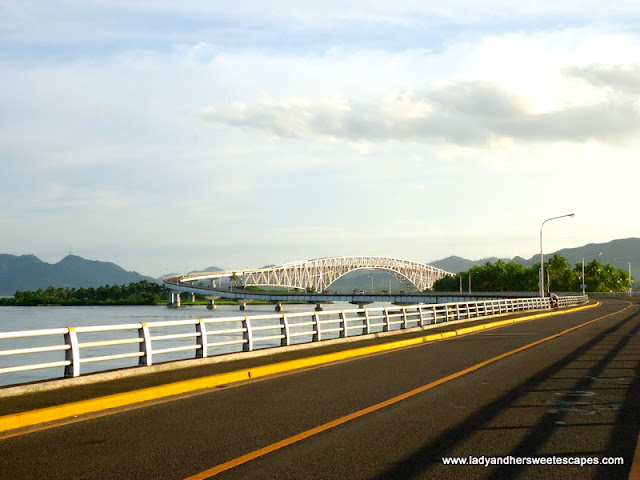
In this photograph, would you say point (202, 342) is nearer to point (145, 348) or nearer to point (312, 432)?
point (145, 348)

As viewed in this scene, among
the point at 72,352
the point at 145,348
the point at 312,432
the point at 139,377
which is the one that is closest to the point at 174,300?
the point at 145,348

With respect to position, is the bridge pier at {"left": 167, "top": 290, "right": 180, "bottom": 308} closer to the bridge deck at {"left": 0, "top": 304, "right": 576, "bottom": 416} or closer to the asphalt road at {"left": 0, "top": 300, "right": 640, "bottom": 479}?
the bridge deck at {"left": 0, "top": 304, "right": 576, "bottom": 416}

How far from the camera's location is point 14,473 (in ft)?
24.3

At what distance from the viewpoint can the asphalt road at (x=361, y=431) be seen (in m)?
7.54

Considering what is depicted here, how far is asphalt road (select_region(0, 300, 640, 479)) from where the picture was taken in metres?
7.54

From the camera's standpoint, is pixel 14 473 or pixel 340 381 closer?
pixel 14 473

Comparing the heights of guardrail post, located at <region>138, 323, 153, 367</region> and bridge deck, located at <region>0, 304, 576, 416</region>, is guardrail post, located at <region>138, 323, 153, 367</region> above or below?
above

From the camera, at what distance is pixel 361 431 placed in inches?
374

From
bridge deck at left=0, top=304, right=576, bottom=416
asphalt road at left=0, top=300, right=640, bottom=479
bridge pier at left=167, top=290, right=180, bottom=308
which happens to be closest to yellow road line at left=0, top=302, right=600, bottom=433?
bridge deck at left=0, top=304, right=576, bottom=416

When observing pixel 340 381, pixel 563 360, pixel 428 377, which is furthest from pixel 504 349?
pixel 340 381

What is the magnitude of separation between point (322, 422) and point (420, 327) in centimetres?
2315

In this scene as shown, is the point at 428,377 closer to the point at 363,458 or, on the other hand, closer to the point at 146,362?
the point at 146,362

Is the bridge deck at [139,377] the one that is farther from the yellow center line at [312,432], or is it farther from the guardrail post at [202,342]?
the yellow center line at [312,432]

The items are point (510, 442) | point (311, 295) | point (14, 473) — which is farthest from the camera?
point (311, 295)
